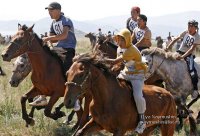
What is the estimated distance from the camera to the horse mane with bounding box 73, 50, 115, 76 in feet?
18.9

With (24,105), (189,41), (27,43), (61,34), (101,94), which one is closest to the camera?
(101,94)

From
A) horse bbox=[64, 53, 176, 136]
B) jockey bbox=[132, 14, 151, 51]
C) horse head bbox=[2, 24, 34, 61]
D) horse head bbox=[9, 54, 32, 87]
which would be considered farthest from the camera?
jockey bbox=[132, 14, 151, 51]

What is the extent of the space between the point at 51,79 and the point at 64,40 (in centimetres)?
115

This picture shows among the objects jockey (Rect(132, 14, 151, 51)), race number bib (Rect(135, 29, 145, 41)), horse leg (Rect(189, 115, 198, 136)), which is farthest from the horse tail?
race number bib (Rect(135, 29, 145, 41))

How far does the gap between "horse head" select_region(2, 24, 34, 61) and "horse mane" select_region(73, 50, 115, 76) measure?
262cm

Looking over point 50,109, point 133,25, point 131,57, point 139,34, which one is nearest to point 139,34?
point 139,34

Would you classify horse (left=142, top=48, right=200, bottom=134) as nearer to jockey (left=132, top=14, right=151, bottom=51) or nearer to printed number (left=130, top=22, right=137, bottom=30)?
jockey (left=132, top=14, right=151, bottom=51)

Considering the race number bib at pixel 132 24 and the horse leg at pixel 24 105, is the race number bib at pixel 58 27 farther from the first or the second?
the race number bib at pixel 132 24

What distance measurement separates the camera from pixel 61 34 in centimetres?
885

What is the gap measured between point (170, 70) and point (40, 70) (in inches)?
128

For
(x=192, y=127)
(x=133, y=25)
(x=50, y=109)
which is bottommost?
(x=192, y=127)

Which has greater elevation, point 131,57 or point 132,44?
point 132,44

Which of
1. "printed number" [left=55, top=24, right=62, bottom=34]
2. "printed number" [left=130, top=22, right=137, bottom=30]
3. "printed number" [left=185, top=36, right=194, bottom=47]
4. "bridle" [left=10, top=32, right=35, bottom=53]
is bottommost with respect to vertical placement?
"printed number" [left=185, top=36, right=194, bottom=47]

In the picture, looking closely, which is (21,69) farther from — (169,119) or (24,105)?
(169,119)
